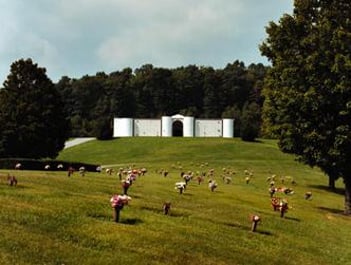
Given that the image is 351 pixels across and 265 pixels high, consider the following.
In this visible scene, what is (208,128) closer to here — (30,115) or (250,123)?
(250,123)

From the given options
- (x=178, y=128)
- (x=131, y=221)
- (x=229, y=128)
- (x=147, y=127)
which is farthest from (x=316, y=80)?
(x=178, y=128)

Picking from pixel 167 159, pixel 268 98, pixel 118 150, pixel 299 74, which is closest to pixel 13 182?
pixel 299 74

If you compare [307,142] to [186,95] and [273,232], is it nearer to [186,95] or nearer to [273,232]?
[273,232]

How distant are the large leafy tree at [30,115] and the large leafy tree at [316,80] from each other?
29864 millimetres

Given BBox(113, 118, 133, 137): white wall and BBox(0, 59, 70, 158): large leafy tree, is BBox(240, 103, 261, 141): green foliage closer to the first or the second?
BBox(113, 118, 133, 137): white wall

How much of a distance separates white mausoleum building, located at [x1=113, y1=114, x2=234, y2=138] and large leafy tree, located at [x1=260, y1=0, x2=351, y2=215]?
86608 millimetres

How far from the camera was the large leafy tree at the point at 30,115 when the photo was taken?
56.1 m

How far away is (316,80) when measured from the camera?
95.8ft

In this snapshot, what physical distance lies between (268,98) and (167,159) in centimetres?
4476

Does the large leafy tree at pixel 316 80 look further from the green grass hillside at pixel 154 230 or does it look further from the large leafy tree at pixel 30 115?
the large leafy tree at pixel 30 115

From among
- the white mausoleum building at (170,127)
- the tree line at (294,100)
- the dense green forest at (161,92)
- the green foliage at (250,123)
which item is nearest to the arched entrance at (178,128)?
the white mausoleum building at (170,127)

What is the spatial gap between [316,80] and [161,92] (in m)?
150

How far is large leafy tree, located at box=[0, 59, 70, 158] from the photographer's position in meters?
56.1

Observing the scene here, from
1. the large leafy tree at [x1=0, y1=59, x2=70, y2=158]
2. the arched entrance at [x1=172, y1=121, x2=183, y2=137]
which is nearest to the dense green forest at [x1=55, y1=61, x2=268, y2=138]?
the arched entrance at [x1=172, y1=121, x2=183, y2=137]
